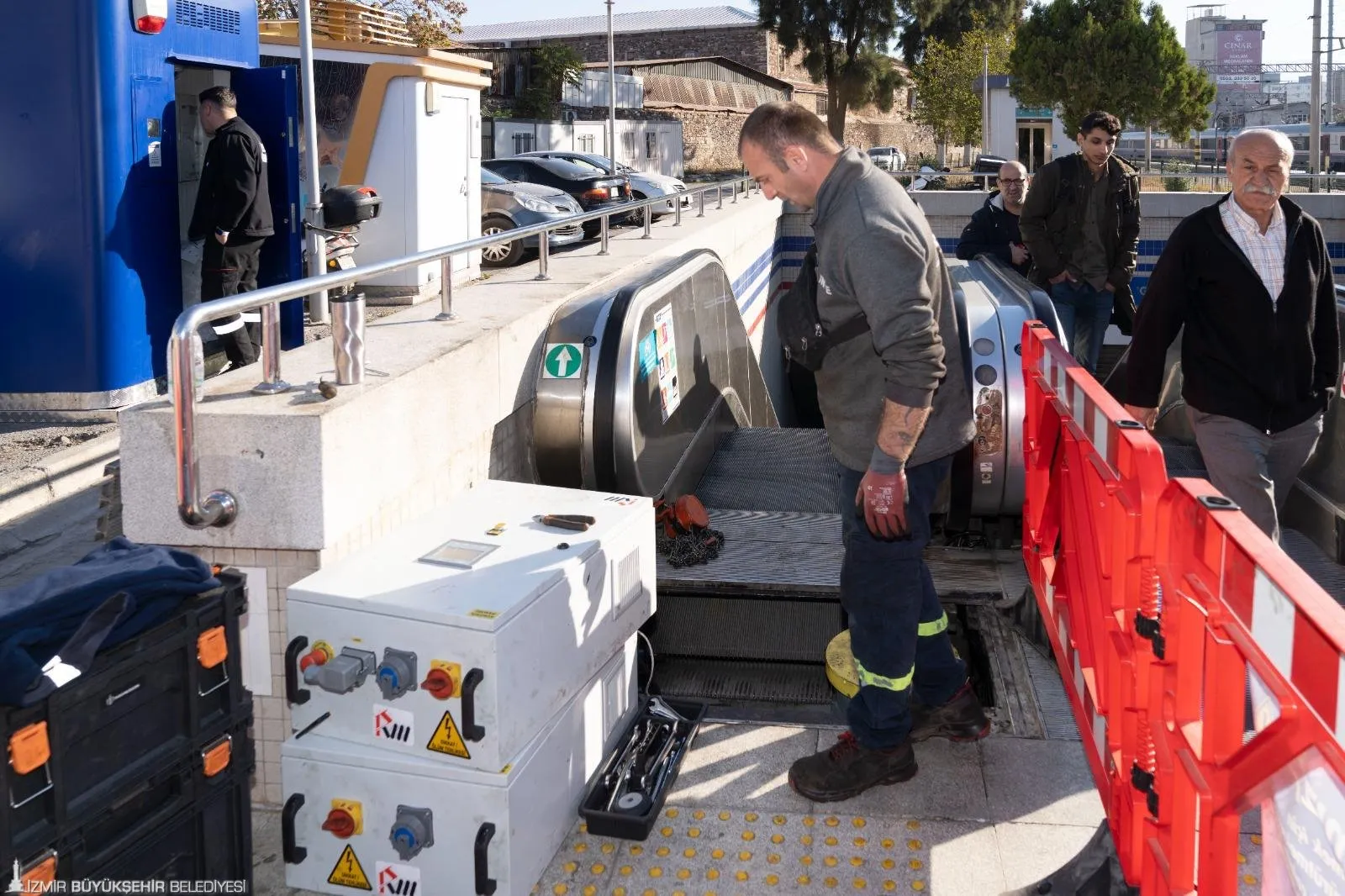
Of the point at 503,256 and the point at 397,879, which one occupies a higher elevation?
the point at 503,256

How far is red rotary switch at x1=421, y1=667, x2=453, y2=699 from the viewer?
3238 mm

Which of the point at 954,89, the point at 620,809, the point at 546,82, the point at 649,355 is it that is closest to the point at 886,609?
the point at 620,809

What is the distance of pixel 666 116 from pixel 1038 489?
153ft

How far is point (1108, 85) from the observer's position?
162ft

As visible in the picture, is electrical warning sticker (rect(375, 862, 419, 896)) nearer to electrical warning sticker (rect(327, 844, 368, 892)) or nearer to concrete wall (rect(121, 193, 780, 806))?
electrical warning sticker (rect(327, 844, 368, 892))

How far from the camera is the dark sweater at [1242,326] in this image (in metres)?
4.34

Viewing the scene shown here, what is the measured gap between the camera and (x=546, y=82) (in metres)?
44.9

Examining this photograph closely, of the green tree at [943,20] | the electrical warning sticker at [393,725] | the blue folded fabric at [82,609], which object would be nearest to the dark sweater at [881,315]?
the electrical warning sticker at [393,725]

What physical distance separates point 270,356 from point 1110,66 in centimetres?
5047

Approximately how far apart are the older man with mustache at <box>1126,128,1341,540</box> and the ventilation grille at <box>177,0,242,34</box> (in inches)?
Result: 228

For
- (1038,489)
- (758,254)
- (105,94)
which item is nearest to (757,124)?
(1038,489)

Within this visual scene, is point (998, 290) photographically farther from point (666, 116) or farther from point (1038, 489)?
point (666, 116)

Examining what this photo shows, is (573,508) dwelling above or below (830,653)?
above

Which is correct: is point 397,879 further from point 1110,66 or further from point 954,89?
point 1110,66
